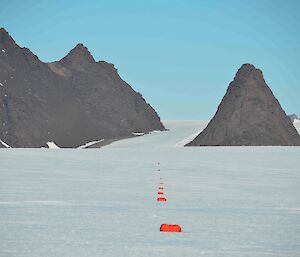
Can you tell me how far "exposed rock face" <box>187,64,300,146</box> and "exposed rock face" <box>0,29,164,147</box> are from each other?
26932 mm

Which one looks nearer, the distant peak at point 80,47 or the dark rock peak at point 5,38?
the dark rock peak at point 5,38

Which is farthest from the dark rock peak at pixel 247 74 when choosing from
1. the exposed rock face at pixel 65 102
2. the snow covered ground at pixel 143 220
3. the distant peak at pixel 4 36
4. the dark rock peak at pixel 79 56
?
the snow covered ground at pixel 143 220

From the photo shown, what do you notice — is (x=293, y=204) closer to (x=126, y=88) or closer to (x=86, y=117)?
(x=86, y=117)

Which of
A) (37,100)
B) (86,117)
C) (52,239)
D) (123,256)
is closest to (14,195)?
(52,239)

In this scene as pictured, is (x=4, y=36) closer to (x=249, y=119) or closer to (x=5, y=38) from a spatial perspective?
(x=5, y=38)

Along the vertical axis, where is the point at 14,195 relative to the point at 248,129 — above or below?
below

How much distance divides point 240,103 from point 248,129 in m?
4.99

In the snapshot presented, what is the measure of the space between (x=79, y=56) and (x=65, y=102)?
71.8ft

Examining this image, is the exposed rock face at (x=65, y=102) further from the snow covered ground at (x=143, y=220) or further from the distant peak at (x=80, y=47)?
the snow covered ground at (x=143, y=220)

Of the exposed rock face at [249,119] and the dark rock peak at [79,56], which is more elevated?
the dark rock peak at [79,56]

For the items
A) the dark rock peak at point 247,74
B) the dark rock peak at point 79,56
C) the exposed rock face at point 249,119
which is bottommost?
the exposed rock face at point 249,119

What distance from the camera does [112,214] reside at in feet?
35.3

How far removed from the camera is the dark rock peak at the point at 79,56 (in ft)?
489

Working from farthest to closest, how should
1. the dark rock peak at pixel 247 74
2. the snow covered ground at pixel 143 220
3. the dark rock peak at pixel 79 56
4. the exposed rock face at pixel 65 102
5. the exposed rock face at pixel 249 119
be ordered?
the dark rock peak at pixel 79 56
the exposed rock face at pixel 65 102
the dark rock peak at pixel 247 74
the exposed rock face at pixel 249 119
the snow covered ground at pixel 143 220
